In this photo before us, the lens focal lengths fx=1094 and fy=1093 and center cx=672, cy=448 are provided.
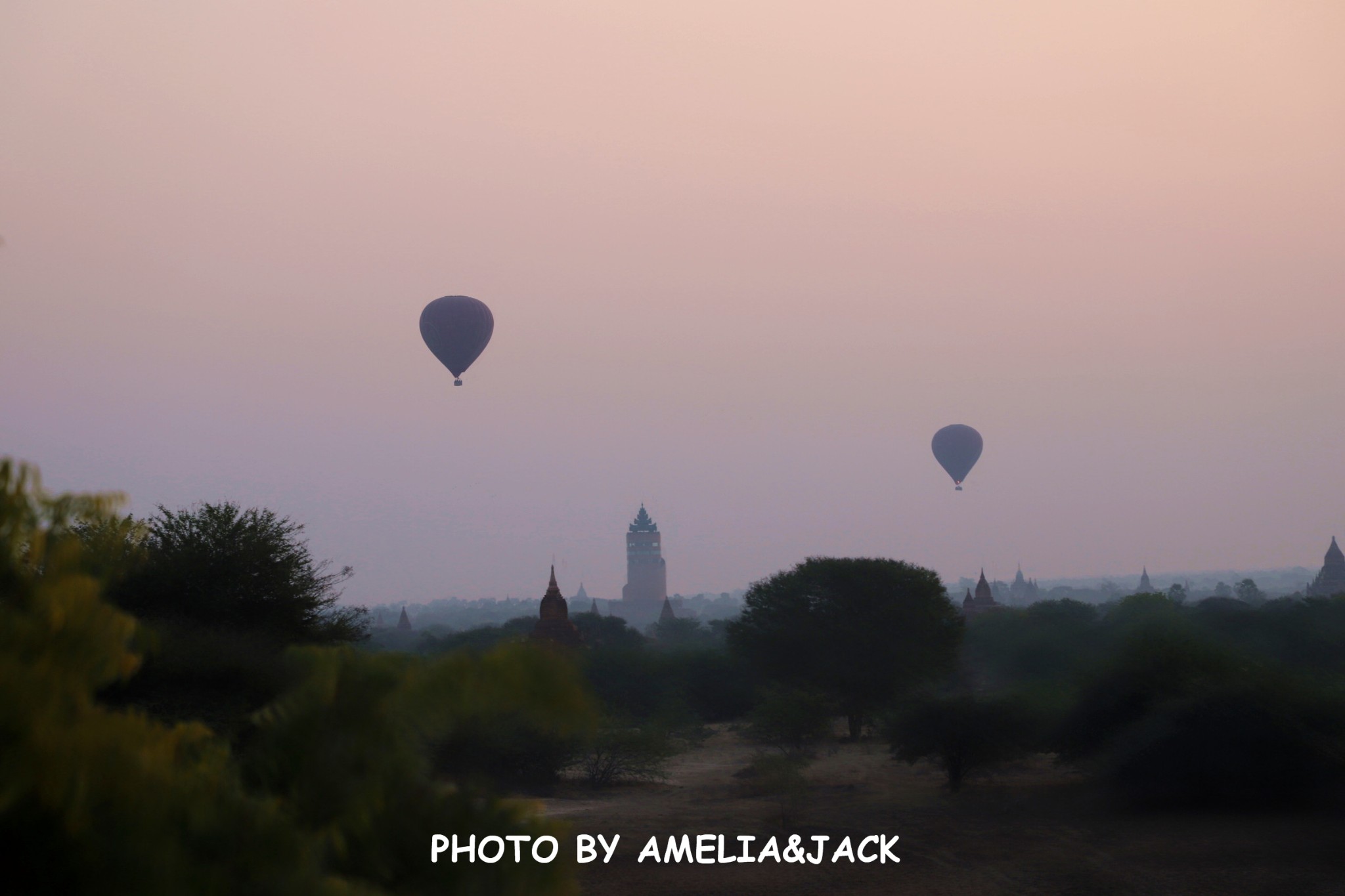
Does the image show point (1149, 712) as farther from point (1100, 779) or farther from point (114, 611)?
point (114, 611)

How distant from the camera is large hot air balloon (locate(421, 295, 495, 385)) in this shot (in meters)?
46.0

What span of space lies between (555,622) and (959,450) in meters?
42.0

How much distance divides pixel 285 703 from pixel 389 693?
0.47 m

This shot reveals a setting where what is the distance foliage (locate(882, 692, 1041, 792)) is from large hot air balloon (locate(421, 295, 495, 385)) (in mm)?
26217

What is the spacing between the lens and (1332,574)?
134000 millimetres

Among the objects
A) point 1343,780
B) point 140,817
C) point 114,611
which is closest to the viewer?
point 140,817

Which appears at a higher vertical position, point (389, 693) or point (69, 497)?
point (69, 497)

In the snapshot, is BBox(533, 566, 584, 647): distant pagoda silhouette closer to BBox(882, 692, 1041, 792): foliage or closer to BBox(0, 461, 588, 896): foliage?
BBox(882, 692, 1041, 792): foliage

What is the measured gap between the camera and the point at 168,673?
615 inches

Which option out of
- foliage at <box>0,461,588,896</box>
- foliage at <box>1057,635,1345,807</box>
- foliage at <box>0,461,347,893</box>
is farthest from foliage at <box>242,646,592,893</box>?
Answer: foliage at <box>1057,635,1345,807</box>

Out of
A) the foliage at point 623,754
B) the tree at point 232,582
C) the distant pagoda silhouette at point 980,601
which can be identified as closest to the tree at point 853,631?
the foliage at point 623,754

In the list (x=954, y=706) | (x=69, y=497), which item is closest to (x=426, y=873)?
(x=69, y=497)

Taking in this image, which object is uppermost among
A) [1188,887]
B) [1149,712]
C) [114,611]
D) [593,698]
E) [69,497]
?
[69,497]

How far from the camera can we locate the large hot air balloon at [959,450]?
79312 mm
